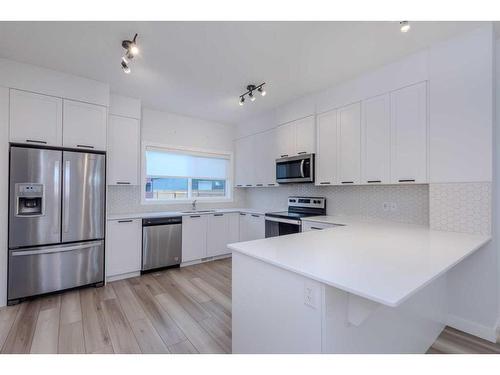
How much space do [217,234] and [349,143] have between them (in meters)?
2.66

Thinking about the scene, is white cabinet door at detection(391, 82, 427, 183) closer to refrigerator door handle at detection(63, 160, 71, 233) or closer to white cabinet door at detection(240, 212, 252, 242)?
white cabinet door at detection(240, 212, 252, 242)

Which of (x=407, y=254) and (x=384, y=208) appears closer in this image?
(x=407, y=254)

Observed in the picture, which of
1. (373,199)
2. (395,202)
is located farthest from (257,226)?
(395,202)

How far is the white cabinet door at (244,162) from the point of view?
4.80m

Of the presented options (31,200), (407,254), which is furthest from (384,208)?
(31,200)

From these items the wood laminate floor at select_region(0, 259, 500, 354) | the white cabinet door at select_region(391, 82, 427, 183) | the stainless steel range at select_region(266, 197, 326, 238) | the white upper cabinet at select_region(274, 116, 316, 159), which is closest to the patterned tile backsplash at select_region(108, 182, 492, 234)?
the stainless steel range at select_region(266, 197, 326, 238)

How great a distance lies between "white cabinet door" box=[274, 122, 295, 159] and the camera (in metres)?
3.94

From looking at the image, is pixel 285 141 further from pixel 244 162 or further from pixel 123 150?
pixel 123 150

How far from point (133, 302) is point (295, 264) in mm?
2327

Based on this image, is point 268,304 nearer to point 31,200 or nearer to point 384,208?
point 384,208

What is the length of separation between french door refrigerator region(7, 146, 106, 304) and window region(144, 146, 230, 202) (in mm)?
1168

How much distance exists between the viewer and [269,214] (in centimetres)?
392

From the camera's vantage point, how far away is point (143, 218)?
361 centimetres
